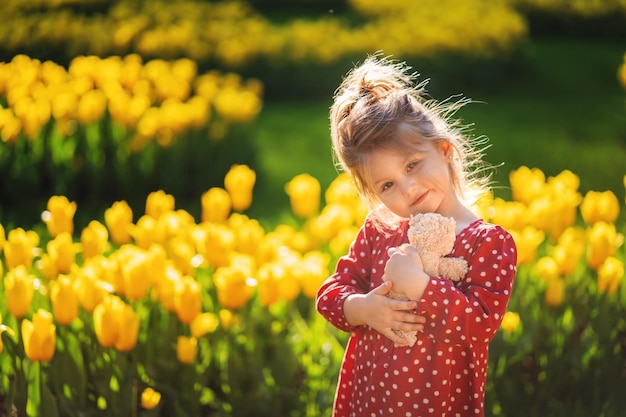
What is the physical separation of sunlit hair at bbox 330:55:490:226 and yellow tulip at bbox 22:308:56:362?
0.92m

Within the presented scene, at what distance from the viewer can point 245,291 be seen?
9.79 ft

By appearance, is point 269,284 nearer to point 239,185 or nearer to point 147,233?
point 147,233

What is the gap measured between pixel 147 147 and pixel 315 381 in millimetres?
2599

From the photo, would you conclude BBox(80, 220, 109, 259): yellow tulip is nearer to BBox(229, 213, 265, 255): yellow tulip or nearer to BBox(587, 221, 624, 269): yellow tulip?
BBox(229, 213, 265, 255): yellow tulip

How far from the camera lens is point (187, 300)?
2.90 meters

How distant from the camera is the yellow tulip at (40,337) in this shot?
2.68 meters

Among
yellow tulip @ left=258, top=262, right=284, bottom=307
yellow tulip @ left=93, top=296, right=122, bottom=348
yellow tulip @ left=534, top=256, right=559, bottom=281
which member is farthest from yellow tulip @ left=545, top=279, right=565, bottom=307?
yellow tulip @ left=93, top=296, right=122, bottom=348

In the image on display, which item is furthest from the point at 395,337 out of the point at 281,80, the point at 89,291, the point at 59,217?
the point at 281,80

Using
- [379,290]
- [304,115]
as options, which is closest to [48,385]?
[379,290]

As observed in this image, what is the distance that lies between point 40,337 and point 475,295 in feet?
3.94

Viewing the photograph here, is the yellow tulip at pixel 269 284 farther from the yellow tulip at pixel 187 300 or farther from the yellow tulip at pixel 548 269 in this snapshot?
the yellow tulip at pixel 548 269

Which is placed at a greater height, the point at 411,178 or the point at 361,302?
the point at 411,178

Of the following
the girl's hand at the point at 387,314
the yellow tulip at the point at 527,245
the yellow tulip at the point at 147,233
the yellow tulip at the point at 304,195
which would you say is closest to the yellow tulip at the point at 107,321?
the yellow tulip at the point at 147,233

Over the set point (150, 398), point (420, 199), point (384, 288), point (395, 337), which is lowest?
point (150, 398)
